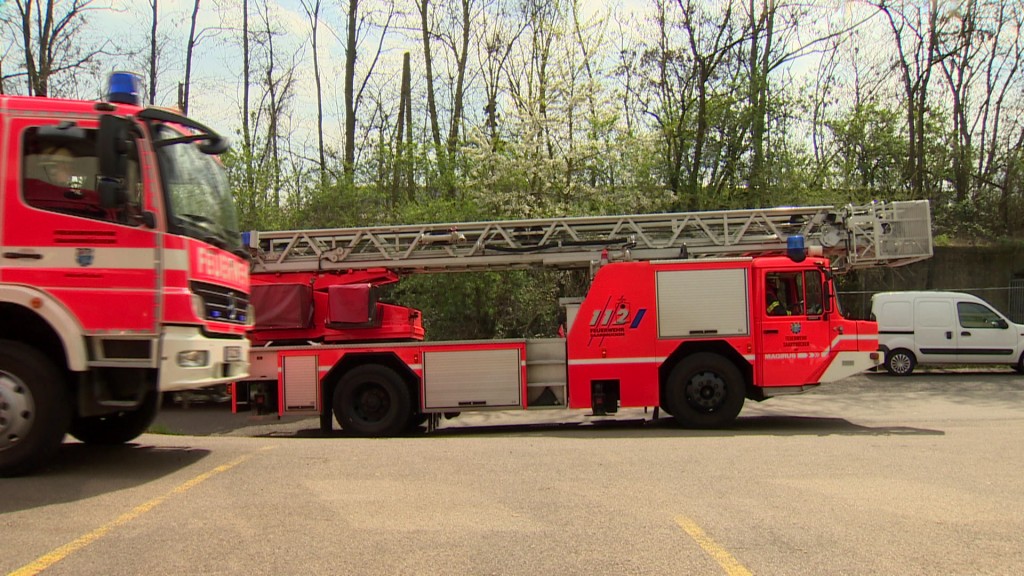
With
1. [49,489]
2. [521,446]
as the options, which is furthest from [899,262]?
[49,489]

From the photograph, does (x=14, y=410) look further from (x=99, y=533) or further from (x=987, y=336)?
(x=987, y=336)

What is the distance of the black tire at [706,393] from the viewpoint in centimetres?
1091

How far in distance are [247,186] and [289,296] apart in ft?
48.4

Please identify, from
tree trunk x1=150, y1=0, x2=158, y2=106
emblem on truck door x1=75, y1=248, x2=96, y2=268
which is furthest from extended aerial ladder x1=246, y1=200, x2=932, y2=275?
tree trunk x1=150, y1=0, x2=158, y2=106

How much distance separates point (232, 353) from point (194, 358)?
0.66 meters

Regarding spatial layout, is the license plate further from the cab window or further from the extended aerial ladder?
the cab window

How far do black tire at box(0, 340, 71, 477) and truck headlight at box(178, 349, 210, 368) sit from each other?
1.02 metres

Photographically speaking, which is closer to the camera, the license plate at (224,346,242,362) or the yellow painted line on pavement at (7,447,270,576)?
the yellow painted line on pavement at (7,447,270,576)

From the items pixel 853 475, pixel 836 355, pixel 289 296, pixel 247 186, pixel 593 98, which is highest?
pixel 593 98

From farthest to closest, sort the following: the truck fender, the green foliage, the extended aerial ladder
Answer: the green foliage → the extended aerial ladder → the truck fender

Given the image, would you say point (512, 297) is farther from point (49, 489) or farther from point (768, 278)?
point (49, 489)

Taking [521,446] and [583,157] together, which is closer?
[521,446]

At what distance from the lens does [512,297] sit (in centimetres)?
1953

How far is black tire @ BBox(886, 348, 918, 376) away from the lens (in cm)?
1922
